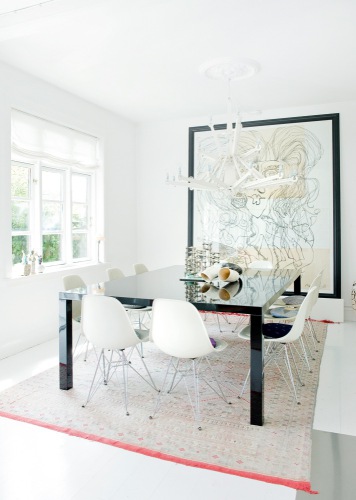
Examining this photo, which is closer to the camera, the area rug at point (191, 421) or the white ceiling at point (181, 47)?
the area rug at point (191, 421)

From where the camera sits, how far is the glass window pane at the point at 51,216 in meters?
5.63

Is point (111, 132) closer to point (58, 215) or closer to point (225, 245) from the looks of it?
point (58, 215)

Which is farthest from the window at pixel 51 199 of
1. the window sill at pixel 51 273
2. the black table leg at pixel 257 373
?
the black table leg at pixel 257 373

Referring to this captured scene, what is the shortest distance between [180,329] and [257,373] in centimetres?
61

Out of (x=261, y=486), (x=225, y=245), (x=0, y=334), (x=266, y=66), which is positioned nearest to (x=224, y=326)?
(x=225, y=245)

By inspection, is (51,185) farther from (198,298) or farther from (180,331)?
(180,331)

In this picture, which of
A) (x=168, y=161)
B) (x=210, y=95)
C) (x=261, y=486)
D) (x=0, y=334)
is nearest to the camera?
(x=261, y=486)

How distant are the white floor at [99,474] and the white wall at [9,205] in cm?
198

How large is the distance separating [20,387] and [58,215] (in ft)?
9.13

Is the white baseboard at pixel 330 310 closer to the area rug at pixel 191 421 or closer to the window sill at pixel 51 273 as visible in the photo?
the area rug at pixel 191 421

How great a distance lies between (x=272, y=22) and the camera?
3.76m

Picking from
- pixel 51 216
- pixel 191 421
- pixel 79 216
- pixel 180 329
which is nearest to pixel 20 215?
pixel 51 216

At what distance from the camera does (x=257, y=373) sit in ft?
9.86

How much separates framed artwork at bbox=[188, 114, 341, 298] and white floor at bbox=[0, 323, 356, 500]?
353 centimetres
